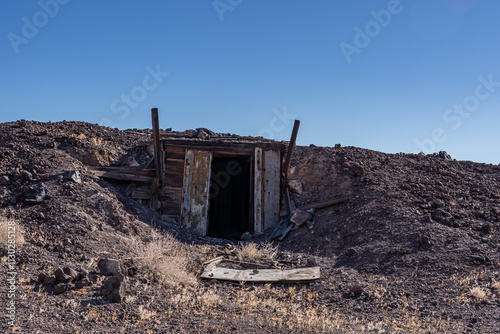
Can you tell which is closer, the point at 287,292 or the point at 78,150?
the point at 287,292

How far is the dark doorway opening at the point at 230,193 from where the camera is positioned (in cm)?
1794

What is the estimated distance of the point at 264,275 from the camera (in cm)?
962

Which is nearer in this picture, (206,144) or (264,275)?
(264,275)

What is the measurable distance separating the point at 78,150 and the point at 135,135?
3.18 m

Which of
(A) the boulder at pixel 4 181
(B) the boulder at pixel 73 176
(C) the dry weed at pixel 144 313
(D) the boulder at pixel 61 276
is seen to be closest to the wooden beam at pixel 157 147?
(B) the boulder at pixel 73 176

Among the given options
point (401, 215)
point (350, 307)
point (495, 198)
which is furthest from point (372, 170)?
point (350, 307)

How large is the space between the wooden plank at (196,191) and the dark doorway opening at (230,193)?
3360 mm

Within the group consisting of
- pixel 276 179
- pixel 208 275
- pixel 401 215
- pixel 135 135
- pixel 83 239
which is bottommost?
pixel 208 275

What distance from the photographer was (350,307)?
8.02m

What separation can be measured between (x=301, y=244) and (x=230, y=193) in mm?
6962

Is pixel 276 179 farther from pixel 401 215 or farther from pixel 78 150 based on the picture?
pixel 78 150

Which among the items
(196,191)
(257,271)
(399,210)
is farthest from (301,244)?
(196,191)

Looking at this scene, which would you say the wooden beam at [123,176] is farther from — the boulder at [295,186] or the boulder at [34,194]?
the boulder at [295,186]

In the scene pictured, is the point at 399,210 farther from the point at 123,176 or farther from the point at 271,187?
the point at 123,176
